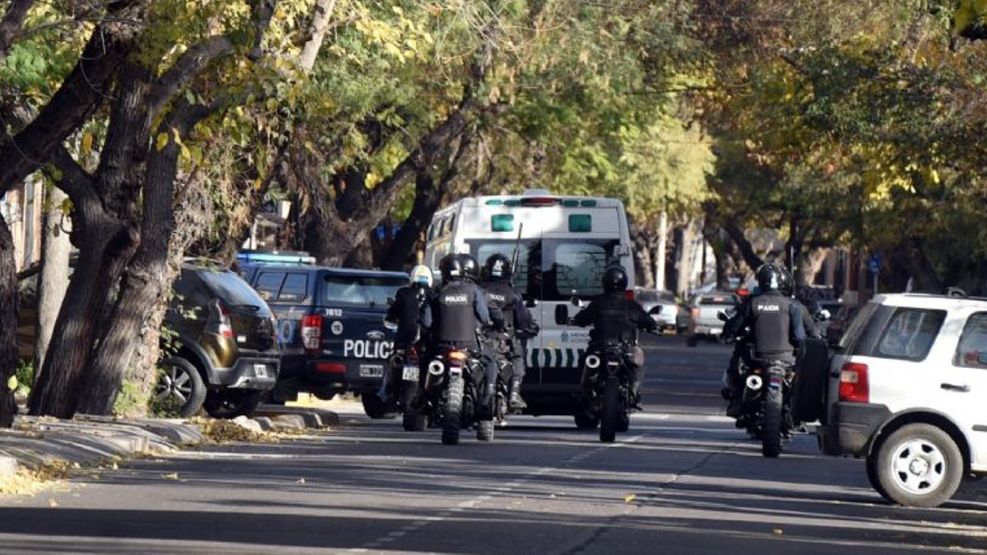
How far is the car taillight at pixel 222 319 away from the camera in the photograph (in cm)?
2398

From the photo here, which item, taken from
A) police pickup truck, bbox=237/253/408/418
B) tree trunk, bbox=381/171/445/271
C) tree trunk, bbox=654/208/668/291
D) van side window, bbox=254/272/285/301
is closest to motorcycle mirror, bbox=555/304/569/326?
police pickup truck, bbox=237/253/408/418

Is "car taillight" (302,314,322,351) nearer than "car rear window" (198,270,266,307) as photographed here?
No

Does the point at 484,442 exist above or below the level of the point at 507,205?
below

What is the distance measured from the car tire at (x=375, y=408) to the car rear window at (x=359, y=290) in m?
1.20

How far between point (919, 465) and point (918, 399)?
0.52 m

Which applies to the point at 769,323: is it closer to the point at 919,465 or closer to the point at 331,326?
the point at 919,465

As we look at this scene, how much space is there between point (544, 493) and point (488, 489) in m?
0.44

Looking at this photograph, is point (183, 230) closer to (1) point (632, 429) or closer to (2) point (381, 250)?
(1) point (632, 429)

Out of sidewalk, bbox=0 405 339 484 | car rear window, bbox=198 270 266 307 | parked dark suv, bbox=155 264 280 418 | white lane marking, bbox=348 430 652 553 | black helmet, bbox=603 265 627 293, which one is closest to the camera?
white lane marking, bbox=348 430 652 553

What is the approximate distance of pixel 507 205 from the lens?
82.3 ft

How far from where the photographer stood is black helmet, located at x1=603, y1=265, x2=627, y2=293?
22.4 metres

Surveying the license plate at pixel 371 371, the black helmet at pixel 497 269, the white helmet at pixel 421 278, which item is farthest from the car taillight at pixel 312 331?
the black helmet at pixel 497 269

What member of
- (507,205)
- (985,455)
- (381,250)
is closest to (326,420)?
(507,205)

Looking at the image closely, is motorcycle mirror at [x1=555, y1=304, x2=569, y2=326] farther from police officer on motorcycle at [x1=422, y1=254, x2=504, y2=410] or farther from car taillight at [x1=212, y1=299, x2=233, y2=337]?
car taillight at [x1=212, y1=299, x2=233, y2=337]
